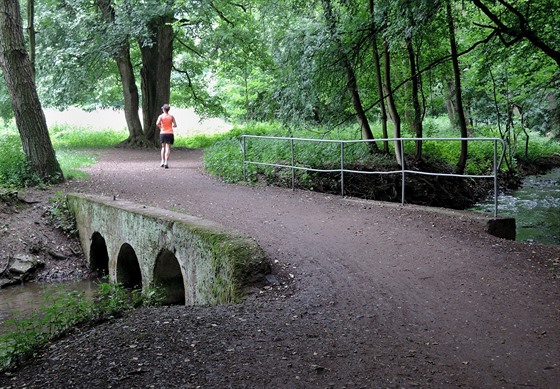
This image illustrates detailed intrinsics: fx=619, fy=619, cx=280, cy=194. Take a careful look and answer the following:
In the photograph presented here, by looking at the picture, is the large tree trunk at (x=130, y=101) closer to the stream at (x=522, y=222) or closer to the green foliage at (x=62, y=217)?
the green foliage at (x=62, y=217)

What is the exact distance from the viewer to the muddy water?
10.1 metres

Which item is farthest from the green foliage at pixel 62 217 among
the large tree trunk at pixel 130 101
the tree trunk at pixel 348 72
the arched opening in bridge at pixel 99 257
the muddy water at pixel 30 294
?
the large tree trunk at pixel 130 101

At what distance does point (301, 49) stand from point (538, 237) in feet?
22.6

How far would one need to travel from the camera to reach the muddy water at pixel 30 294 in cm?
1012

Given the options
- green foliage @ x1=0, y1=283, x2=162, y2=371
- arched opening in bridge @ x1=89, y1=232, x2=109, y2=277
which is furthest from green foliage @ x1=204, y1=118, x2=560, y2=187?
green foliage @ x1=0, y1=283, x2=162, y2=371

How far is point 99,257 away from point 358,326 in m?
8.81

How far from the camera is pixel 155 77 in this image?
82.6ft

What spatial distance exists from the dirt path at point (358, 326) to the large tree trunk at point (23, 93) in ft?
26.1

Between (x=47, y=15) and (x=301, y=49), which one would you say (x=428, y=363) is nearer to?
(x=301, y=49)

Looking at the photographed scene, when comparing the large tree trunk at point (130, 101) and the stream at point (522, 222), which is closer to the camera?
the stream at point (522, 222)

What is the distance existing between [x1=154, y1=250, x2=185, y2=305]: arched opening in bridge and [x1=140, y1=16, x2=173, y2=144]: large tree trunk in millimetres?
15222

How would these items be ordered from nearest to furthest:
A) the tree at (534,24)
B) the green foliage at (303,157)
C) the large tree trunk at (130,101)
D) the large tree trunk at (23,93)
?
the tree at (534,24), the large tree trunk at (23,93), the green foliage at (303,157), the large tree trunk at (130,101)

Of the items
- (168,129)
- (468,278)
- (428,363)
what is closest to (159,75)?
(168,129)

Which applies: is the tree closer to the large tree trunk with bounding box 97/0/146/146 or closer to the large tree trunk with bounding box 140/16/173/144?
the large tree trunk with bounding box 140/16/173/144
